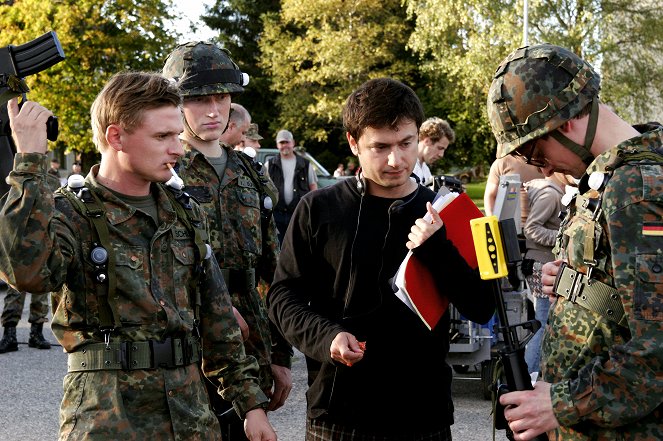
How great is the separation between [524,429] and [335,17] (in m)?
48.7

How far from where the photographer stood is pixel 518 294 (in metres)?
8.27

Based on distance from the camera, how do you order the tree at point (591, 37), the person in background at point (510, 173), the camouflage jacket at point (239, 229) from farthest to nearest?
the tree at point (591, 37) < the person in background at point (510, 173) < the camouflage jacket at point (239, 229)

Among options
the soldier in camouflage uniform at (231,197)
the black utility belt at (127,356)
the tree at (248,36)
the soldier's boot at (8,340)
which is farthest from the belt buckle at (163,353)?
the tree at (248,36)

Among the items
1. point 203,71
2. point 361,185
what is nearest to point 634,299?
point 361,185

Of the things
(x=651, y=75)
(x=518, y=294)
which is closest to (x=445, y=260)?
(x=518, y=294)

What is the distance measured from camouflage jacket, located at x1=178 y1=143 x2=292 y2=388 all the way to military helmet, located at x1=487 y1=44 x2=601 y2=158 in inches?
73.4

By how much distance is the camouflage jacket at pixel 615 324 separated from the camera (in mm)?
2627

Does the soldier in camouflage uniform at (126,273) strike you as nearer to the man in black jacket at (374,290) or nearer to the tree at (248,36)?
the man in black jacket at (374,290)

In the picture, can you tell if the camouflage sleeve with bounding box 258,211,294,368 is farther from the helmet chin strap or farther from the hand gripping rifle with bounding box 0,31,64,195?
the helmet chin strap

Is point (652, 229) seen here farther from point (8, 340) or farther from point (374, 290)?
point (8, 340)

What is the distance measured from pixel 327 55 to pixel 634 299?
4606 cm

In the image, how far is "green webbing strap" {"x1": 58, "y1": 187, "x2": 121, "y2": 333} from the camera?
3.22 meters

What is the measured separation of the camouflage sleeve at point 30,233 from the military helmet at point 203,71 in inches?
68.7

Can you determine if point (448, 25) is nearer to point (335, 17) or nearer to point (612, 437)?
point (335, 17)
